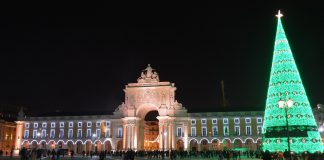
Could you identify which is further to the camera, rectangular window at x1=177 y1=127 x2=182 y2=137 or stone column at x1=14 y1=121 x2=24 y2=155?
stone column at x1=14 y1=121 x2=24 y2=155

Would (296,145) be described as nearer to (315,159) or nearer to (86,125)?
(315,159)

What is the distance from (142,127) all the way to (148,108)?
5.40m

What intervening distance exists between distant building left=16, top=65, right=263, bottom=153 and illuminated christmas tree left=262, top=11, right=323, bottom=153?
41.6 m

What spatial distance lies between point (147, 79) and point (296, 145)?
52.3 meters

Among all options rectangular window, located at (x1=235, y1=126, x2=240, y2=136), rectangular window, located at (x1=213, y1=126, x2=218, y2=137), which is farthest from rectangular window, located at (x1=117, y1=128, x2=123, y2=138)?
rectangular window, located at (x1=235, y1=126, x2=240, y2=136)

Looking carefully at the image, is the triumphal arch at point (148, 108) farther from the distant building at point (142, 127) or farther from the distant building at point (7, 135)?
the distant building at point (7, 135)

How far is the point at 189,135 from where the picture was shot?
80312mm

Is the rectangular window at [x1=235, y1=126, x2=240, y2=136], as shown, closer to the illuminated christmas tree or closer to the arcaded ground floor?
the arcaded ground floor

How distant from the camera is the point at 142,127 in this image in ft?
285

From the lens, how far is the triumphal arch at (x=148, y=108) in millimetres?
79375

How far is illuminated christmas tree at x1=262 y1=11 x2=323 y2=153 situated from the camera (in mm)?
35438

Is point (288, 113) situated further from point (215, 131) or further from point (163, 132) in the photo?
point (163, 132)

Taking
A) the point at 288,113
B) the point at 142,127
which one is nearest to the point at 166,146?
the point at 142,127

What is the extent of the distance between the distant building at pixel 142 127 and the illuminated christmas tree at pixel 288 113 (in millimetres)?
41608
